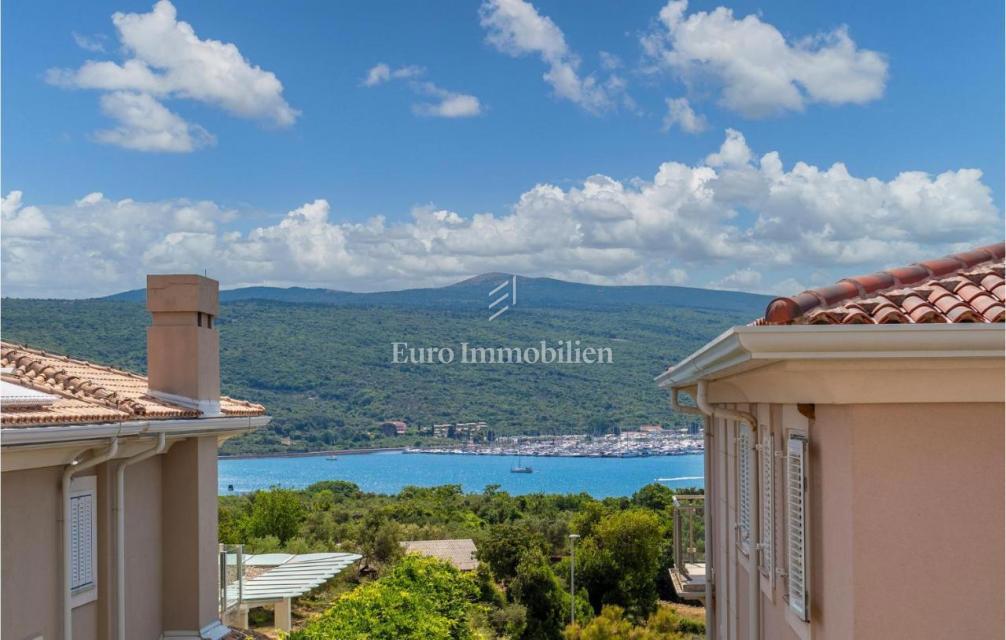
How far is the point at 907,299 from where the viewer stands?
4605 millimetres

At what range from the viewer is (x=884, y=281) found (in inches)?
201

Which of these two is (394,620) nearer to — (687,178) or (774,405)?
(774,405)

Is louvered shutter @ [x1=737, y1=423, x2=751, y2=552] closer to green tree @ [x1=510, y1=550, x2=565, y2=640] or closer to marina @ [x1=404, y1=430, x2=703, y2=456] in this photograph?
green tree @ [x1=510, y1=550, x2=565, y2=640]

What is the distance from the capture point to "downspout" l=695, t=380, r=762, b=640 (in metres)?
7.23

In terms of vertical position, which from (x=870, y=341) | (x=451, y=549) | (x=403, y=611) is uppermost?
(x=870, y=341)

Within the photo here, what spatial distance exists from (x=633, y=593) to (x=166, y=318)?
31.2 m

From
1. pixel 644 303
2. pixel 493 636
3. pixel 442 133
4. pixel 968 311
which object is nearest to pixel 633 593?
pixel 493 636

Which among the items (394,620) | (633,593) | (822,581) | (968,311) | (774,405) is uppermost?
(968,311)

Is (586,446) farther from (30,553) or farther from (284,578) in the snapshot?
(30,553)

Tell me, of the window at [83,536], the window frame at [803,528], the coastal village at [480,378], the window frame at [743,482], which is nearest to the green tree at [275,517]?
the coastal village at [480,378]

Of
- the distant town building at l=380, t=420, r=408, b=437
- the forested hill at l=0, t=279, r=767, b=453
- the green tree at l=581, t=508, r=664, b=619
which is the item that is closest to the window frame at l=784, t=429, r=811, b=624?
the green tree at l=581, t=508, r=664, b=619

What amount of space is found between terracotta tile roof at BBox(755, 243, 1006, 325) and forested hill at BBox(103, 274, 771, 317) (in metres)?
95.7

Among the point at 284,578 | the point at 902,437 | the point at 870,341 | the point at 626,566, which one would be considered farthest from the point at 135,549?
the point at 626,566

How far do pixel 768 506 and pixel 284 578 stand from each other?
16.2 meters
